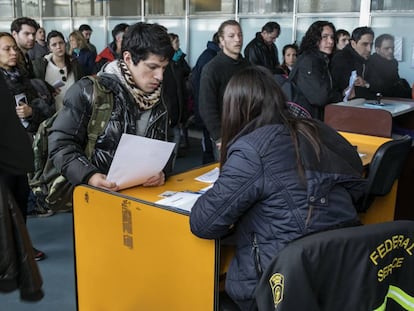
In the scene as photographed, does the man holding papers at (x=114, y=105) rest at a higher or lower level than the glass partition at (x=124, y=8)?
lower

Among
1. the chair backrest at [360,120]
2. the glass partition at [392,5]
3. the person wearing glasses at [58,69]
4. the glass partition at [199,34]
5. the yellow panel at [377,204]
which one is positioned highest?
the glass partition at [392,5]

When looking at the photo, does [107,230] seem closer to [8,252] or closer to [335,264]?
[8,252]

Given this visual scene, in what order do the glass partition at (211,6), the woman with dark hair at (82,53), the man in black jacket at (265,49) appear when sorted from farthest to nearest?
the glass partition at (211,6) < the woman with dark hair at (82,53) < the man in black jacket at (265,49)

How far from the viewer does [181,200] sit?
6.34 ft

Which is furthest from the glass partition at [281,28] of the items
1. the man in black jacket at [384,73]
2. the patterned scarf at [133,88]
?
the patterned scarf at [133,88]

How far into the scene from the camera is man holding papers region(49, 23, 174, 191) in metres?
1.92

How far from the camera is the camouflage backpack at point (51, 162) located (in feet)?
6.40

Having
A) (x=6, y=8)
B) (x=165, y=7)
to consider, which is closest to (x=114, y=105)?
(x=165, y=7)

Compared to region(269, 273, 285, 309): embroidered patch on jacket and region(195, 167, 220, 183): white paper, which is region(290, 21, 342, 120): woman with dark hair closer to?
region(195, 167, 220, 183): white paper

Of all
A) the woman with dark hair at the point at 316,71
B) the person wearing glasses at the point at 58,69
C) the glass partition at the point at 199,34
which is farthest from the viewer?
the glass partition at the point at 199,34

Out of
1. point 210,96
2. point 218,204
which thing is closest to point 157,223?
point 218,204

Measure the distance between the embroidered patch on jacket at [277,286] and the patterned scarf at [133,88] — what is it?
0.98 m

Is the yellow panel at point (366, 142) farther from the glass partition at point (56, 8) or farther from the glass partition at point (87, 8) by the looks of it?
the glass partition at point (56, 8)

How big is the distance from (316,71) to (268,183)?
2.24 m
